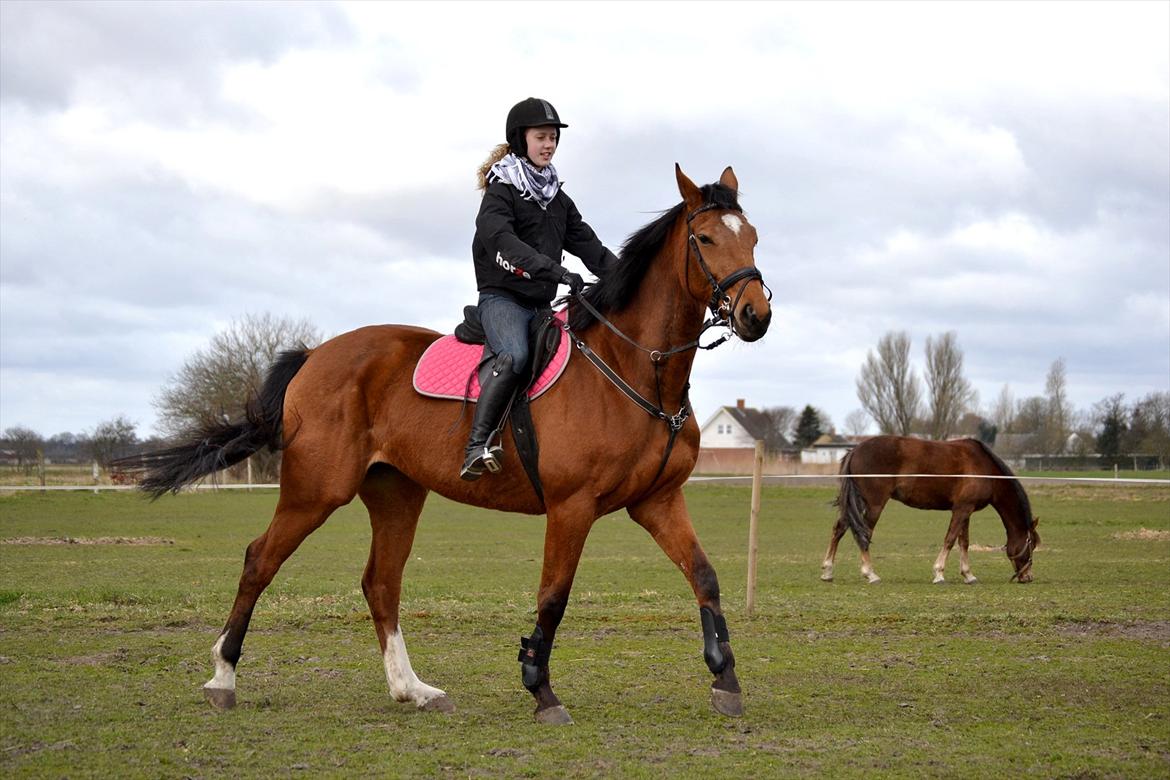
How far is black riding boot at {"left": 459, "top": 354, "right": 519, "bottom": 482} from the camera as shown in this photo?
6.82 meters

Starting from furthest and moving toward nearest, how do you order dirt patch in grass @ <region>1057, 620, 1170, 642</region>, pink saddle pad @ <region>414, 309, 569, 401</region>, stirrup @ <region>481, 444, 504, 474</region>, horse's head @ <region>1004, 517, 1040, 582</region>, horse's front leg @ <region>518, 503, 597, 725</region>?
horse's head @ <region>1004, 517, 1040, 582</region>, dirt patch in grass @ <region>1057, 620, 1170, 642</region>, pink saddle pad @ <region>414, 309, 569, 401</region>, stirrup @ <region>481, 444, 504, 474</region>, horse's front leg @ <region>518, 503, 597, 725</region>

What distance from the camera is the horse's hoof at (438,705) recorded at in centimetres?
686

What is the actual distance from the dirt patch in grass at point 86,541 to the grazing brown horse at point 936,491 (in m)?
14.6

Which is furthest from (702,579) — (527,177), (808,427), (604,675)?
(808,427)

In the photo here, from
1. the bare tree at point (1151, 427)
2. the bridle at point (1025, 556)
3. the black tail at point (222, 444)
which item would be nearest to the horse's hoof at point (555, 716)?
the black tail at point (222, 444)

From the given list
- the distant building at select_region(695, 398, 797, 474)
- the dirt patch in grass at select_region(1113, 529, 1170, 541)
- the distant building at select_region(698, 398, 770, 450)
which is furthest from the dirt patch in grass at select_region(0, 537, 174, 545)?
the distant building at select_region(698, 398, 770, 450)

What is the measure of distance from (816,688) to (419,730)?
2.84 m

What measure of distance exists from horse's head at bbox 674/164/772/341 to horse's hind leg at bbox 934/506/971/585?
11.7m

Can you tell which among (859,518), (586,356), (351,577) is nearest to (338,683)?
(586,356)

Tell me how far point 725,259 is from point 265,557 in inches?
141

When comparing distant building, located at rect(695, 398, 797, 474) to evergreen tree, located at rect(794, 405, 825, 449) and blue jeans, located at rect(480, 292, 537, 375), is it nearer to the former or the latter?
evergreen tree, located at rect(794, 405, 825, 449)

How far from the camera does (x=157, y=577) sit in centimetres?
1641

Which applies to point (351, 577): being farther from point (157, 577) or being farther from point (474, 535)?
point (474, 535)

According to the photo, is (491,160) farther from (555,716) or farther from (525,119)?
(555,716)
